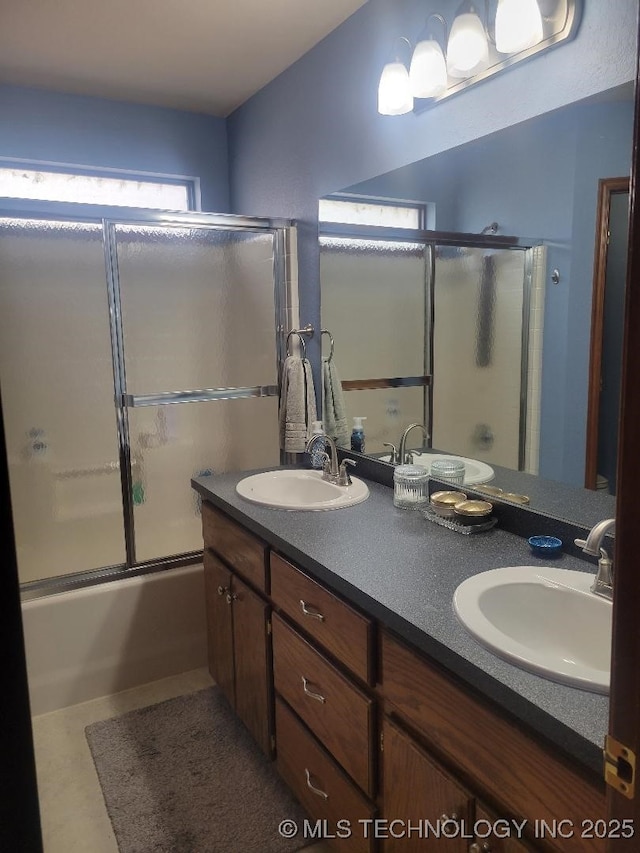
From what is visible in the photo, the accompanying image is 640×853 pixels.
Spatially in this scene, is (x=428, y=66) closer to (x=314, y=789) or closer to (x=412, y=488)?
(x=412, y=488)

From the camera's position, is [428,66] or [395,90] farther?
[395,90]

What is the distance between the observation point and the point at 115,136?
2.88 m

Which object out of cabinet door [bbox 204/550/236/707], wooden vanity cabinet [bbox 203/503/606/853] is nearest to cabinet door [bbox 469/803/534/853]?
wooden vanity cabinet [bbox 203/503/606/853]

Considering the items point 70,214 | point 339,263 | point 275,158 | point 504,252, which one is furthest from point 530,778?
point 275,158

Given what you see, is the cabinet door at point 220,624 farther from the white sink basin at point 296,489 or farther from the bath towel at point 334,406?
the bath towel at point 334,406

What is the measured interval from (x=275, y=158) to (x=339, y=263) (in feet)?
2.32

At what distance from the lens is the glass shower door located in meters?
2.48

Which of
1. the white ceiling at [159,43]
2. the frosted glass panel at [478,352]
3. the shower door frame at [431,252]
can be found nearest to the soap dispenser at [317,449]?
the shower door frame at [431,252]

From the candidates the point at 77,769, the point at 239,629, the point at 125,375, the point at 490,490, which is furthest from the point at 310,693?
the point at 125,375

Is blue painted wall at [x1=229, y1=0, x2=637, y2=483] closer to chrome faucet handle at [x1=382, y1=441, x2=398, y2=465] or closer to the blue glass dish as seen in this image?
the blue glass dish

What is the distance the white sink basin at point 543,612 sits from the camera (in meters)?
1.17

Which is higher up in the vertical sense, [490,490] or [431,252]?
[431,252]

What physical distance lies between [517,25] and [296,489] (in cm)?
153

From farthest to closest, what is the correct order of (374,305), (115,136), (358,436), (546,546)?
(115,136) < (358,436) < (374,305) < (546,546)
